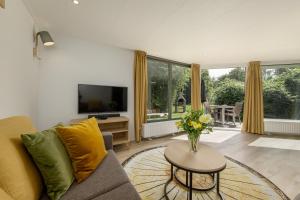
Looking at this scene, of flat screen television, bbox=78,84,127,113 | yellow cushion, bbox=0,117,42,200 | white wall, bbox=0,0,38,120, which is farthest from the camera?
flat screen television, bbox=78,84,127,113

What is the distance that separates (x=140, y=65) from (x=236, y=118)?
397cm

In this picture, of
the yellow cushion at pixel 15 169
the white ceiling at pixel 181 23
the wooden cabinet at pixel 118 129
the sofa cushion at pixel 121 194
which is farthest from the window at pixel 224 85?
the yellow cushion at pixel 15 169

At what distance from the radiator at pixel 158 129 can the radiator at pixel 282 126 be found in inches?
106

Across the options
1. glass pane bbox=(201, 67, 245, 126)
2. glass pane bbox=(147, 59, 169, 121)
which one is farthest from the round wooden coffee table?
glass pane bbox=(201, 67, 245, 126)

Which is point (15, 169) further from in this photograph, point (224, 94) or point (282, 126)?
point (224, 94)

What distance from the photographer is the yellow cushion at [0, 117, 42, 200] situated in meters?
0.84

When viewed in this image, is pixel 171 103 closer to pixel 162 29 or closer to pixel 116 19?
pixel 162 29

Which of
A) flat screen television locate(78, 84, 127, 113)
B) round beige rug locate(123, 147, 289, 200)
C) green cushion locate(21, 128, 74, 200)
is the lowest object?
round beige rug locate(123, 147, 289, 200)

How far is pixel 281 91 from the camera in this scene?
16.3ft

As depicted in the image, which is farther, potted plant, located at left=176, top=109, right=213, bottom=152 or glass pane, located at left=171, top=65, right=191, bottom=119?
glass pane, located at left=171, top=65, right=191, bottom=119

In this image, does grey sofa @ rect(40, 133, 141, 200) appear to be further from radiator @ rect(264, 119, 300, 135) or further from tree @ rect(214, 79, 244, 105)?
tree @ rect(214, 79, 244, 105)

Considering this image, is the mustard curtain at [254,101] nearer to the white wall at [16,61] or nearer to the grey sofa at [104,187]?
the grey sofa at [104,187]

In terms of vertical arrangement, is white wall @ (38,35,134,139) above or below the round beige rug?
above

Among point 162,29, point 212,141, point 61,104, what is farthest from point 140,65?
point 212,141
